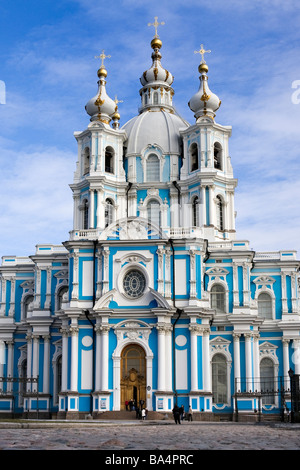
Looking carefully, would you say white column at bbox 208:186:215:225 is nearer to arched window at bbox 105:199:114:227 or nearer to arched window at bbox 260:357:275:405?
arched window at bbox 105:199:114:227

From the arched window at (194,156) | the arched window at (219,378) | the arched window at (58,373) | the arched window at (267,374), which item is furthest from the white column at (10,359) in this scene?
the arched window at (194,156)

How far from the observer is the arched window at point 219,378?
141 ft

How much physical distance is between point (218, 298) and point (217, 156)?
10.9 meters

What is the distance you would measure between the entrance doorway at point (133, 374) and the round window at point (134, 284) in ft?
10.1

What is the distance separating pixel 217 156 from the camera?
49594 millimetres

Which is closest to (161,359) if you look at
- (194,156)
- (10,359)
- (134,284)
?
(134,284)

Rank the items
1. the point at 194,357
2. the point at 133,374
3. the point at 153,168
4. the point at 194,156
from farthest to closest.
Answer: the point at 153,168
the point at 194,156
the point at 133,374
the point at 194,357

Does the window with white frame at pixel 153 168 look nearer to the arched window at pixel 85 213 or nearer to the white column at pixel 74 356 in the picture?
the arched window at pixel 85 213

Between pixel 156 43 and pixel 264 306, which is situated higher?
pixel 156 43

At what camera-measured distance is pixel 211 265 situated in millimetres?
45031

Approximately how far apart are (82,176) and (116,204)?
3.14m

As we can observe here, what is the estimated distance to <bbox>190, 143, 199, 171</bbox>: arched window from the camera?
49.1 meters

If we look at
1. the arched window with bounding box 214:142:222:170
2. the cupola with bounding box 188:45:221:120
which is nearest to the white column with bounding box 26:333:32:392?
the arched window with bounding box 214:142:222:170

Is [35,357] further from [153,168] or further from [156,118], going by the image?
[156,118]
